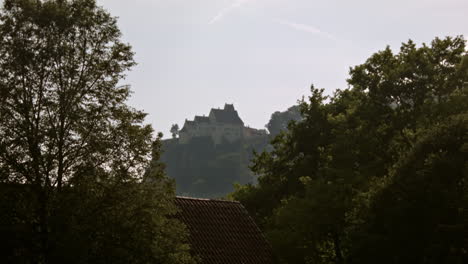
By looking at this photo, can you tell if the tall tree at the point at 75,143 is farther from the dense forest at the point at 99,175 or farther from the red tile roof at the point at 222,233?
the red tile roof at the point at 222,233

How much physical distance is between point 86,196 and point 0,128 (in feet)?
10.1

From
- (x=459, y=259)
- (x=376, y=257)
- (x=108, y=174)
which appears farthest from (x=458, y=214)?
(x=108, y=174)

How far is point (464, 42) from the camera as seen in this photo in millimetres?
39656

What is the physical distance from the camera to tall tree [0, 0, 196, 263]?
58.5ft

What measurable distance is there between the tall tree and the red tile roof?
5.42m

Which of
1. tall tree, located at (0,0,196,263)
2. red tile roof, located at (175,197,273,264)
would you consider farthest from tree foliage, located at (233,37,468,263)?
tall tree, located at (0,0,196,263)

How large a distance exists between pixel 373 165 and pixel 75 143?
1946cm

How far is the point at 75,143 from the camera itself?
1908 cm

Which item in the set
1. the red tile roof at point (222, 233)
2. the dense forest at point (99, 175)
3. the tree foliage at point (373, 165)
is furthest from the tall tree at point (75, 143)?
the tree foliage at point (373, 165)

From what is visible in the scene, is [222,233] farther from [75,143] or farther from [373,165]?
[373,165]

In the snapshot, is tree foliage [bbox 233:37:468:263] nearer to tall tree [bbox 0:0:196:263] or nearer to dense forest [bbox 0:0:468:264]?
dense forest [bbox 0:0:468:264]

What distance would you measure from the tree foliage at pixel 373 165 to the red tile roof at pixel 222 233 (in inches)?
158

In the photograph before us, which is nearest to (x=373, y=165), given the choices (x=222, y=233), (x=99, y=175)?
(x=222, y=233)

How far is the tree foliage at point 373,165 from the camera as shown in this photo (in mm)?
25000
